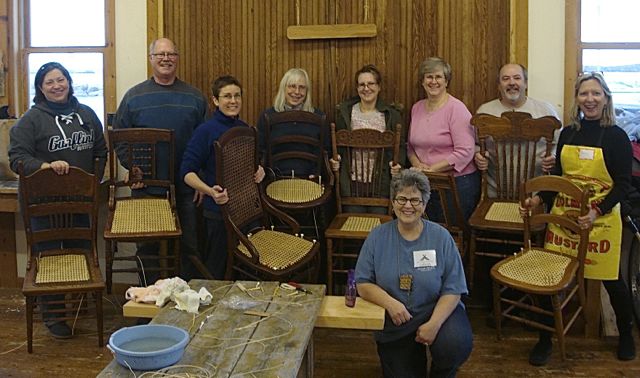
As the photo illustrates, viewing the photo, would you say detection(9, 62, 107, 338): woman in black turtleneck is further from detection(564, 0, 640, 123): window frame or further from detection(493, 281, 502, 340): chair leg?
detection(564, 0, 640, 123): window frame

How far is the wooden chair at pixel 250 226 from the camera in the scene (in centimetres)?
Answer: 344

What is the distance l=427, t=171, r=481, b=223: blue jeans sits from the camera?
13.3ft

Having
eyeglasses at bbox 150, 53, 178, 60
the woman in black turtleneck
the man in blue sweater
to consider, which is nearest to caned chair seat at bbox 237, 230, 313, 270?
the man in blue sweater

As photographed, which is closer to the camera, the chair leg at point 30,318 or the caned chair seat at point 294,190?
the chair leg at point 30,318

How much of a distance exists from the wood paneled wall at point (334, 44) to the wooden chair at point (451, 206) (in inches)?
29.5

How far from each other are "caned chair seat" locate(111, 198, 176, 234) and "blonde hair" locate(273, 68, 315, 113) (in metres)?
0.90

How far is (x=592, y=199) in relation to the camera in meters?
3.37

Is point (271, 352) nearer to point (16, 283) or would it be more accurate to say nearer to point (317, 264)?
point (317, 264)

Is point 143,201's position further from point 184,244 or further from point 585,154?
point 585,154

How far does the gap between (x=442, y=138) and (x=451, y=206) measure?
1.31 ft

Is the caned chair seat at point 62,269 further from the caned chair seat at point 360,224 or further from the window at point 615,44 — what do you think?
the window at point 615,44

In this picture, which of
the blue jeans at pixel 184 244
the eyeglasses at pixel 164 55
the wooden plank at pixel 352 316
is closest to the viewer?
the wooden plank at pixel 352 316

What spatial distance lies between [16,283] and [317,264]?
2288 mm

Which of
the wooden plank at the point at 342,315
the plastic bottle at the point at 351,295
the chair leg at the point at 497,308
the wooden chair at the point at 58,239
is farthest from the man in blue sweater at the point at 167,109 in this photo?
the chair leg at the point at 497,308
